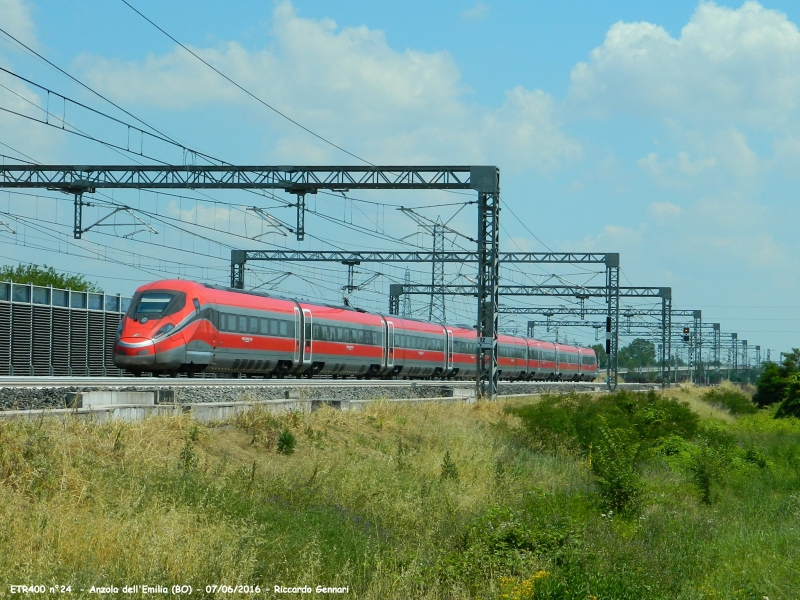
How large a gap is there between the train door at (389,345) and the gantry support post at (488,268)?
13.2m

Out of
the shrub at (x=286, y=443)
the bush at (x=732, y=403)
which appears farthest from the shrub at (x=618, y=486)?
the bush at (x=732, y=403)

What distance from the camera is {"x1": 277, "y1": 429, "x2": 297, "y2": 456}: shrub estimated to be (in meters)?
17.1

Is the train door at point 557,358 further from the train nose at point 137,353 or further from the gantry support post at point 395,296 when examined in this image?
the train nose at point 137,353

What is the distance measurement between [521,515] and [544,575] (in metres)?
3.30

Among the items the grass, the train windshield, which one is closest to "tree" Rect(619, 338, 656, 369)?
the train windshield

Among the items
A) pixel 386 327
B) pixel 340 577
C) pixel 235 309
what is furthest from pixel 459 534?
pixel 386 327

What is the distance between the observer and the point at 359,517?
12.8 meters

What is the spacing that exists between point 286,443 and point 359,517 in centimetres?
465

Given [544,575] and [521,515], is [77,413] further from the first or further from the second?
[544,575]

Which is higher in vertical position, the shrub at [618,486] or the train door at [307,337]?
the train door at [307,337]

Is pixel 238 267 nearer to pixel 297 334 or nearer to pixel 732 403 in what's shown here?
pixel 297 334

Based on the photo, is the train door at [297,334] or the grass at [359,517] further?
the train door at [297,334]

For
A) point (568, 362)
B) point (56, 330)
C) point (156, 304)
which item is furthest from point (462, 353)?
point (156, 304)

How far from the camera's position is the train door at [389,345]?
152 ft
